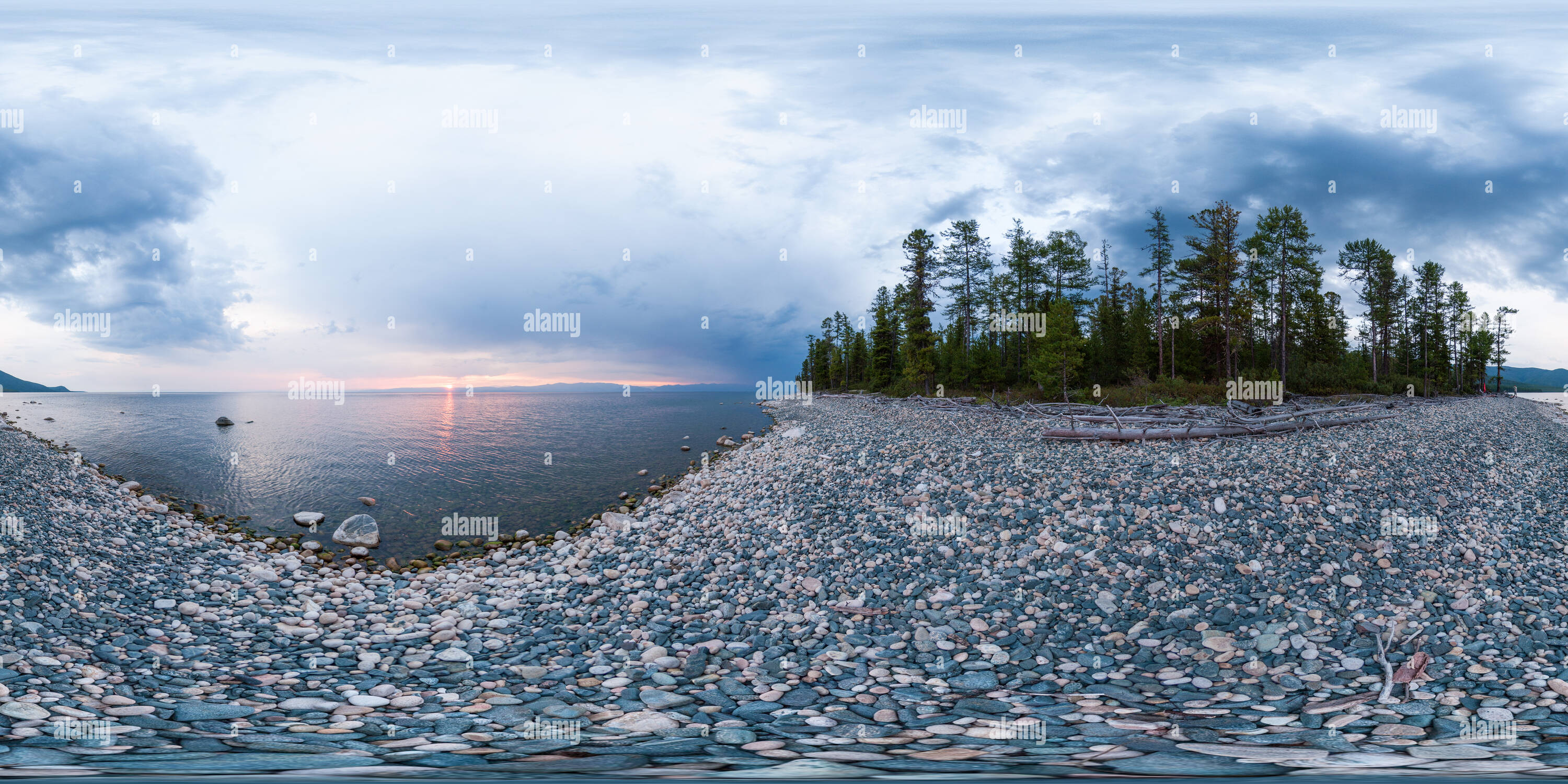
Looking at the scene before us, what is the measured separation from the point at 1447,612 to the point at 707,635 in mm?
8233

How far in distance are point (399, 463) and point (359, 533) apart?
15.3 m

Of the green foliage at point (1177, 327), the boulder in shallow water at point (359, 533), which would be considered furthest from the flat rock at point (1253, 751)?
the green foliage at point (1177, 327)

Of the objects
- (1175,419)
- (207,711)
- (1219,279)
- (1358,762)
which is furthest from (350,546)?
(1219,279)

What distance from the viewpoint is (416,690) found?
5.50m

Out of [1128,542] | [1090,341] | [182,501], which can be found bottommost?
[182,501]

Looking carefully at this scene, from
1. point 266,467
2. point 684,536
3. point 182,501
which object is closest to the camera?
point 684,536

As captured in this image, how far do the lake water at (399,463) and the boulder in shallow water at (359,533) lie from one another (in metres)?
0.26

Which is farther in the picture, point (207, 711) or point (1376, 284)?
point (1376, 284)

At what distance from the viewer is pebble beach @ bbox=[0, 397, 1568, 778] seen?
3.69m

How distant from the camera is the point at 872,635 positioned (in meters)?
6.56

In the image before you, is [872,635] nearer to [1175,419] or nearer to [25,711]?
[25,711]

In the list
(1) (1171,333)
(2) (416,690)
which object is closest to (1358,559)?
(2) (416,690)

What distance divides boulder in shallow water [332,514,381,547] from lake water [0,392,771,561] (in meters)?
0.26

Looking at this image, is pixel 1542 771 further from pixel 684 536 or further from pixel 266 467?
pixel 266 467
